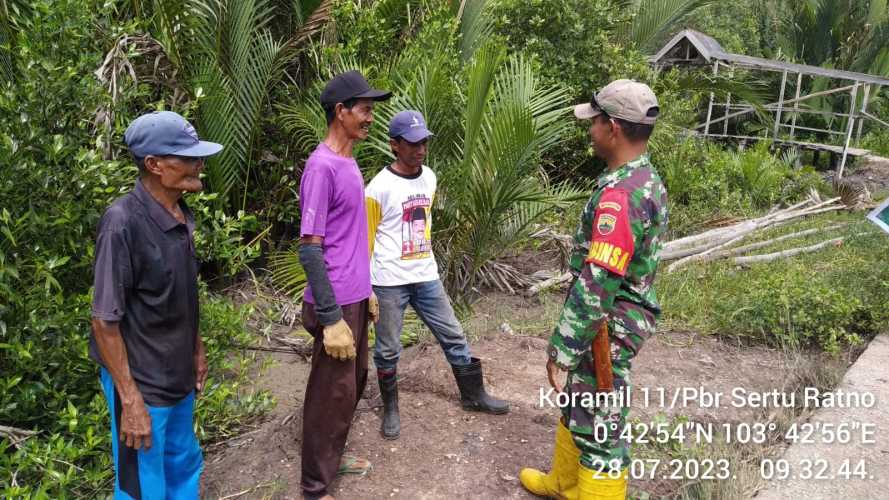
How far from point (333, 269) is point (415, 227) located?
74 cm

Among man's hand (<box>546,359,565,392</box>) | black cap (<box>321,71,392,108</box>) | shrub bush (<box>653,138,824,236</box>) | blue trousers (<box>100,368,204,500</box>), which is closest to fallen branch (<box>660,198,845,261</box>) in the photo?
shrub bush (<box>653,138,824,236</box>)

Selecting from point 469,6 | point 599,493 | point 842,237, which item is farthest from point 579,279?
point 842,237

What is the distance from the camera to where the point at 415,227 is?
3.45 metres

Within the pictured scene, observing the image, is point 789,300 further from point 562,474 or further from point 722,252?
point 562,474

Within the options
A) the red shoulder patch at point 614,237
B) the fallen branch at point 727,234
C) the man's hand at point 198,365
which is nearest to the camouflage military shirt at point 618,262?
the red shoulder patch at point 614,237

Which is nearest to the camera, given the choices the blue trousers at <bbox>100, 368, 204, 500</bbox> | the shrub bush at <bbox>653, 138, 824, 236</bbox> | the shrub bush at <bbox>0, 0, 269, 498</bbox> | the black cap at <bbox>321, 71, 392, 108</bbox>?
the blue trousers at <bbox>100, 368, 204, 500</bbox>

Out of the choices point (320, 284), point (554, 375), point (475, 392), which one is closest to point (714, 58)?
point (475, 392)

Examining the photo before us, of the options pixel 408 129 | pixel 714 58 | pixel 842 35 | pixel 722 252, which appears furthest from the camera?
pixel 842 35

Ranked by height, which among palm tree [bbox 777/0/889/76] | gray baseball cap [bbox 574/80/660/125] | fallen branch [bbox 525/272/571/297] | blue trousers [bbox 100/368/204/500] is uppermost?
palm tree [bbox 777/0/889/76]

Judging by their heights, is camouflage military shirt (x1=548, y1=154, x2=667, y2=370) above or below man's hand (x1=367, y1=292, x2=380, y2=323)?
above

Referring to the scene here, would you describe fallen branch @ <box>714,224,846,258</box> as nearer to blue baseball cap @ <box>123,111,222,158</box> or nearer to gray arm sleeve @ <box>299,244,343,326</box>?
gray arm sleeve @ <box>299,244,343,326</box>

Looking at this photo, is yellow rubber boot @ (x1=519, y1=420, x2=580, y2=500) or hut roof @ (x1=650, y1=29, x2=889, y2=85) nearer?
yellow rubber boot @ (x1=519, y1=420, x2=580, y2=500)

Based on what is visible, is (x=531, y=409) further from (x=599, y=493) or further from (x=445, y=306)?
(x=599, y=493)

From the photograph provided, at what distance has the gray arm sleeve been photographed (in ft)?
8.70
